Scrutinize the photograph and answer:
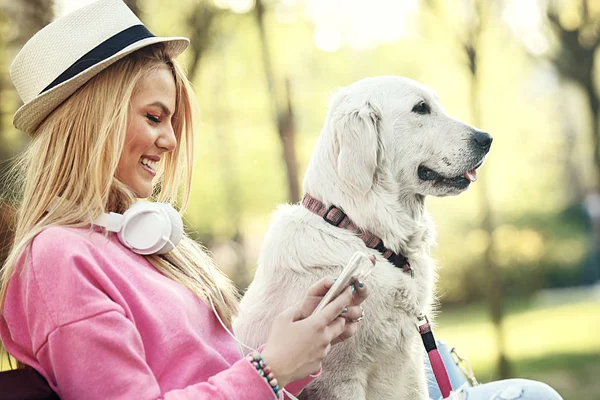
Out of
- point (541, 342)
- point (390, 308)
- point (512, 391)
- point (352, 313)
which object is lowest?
point (541, 342)

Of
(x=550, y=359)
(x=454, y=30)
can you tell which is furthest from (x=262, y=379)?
(x=550, y=359)

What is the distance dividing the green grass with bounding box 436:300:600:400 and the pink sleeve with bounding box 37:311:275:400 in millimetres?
4837

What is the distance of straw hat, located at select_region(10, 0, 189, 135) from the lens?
5.42 ft

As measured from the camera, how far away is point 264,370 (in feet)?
4.94

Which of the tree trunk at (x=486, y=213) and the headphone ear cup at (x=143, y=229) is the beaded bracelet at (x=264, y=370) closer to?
the headphone ear cup at (x=143, y=229)

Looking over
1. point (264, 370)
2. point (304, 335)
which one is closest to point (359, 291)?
point (304, 335)

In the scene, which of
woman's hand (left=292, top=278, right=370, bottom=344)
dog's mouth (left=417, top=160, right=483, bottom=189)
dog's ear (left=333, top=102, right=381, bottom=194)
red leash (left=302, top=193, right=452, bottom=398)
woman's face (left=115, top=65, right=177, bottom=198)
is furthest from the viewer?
dog's mouth (left=417, top=160, right=483, bottom=189)

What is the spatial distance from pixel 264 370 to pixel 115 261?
44cm

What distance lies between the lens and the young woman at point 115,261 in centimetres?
142

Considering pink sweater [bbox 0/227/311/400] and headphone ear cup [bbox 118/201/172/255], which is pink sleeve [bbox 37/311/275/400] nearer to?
pink sweater [bbox 0/227/311/400]

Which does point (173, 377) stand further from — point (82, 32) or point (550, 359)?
point (550, 359)

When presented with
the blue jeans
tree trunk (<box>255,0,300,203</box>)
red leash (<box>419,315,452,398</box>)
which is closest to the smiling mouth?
red leash (<box>419,315,452,398</box>)

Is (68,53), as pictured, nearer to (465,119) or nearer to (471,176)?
(471,176)

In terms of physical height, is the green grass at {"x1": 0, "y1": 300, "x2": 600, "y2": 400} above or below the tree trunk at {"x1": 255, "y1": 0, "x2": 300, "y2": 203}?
below
